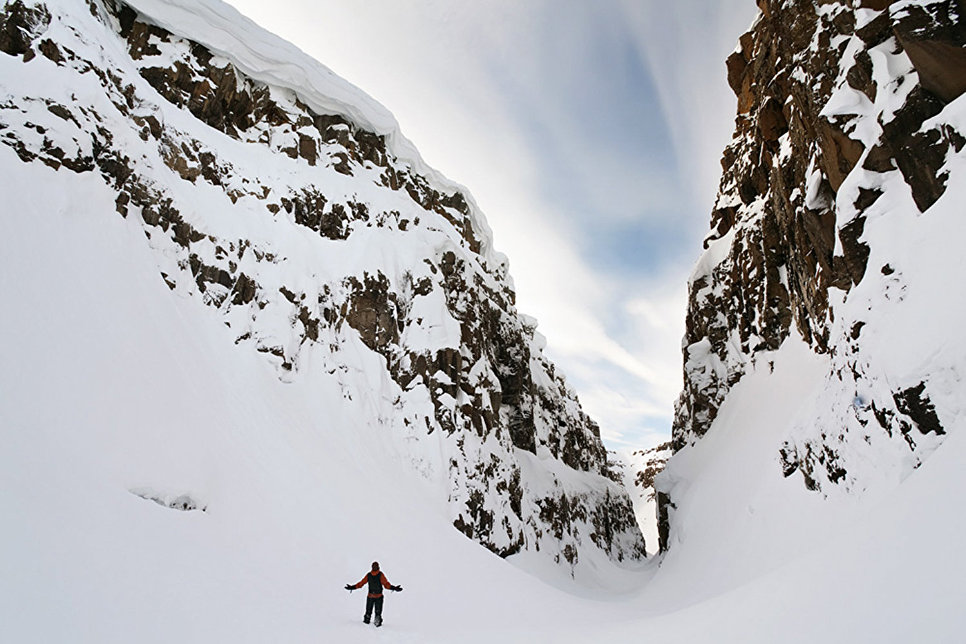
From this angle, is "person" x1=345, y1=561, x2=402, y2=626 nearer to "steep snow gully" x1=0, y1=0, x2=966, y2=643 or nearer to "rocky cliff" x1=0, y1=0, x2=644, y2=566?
"steep snow gully" x1=0, y1=0, x2=966, y2=643

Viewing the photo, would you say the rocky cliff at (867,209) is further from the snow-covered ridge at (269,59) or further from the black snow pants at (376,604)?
the snow-covered ridge at (269,59)

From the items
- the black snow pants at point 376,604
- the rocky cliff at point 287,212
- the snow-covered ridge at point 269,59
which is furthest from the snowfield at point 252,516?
the snow-covered ridge at point 269,59

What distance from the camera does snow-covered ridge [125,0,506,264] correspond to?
2477cm

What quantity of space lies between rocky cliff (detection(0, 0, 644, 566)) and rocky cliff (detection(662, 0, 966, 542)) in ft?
48.5

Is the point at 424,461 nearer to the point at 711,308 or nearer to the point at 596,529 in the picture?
the point at 711,308

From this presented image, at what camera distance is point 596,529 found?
46.0m

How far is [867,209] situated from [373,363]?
18832 mm

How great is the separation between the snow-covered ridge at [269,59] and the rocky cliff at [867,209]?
2306cm

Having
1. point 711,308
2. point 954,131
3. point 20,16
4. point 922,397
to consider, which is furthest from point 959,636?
point 711,308

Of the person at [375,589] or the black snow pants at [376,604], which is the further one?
the black snow pants at [376,604]

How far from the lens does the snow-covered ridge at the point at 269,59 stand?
24.8 metres

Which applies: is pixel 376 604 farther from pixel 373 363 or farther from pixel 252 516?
pixel 373 363

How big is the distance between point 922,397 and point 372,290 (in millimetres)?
20337

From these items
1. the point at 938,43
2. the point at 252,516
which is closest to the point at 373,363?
the point at 252,516
